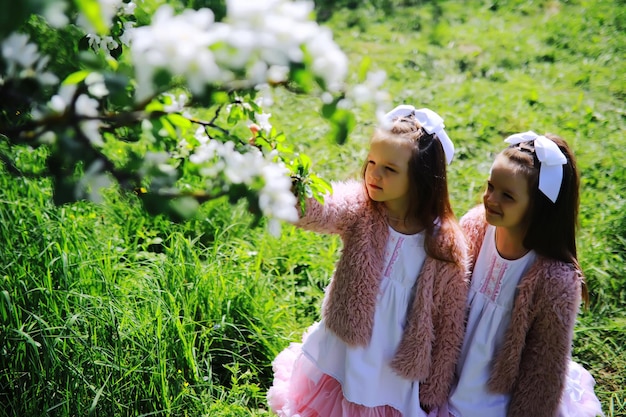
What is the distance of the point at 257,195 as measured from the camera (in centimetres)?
114

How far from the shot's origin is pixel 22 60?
0.97 m

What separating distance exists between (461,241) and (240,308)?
2.88ft

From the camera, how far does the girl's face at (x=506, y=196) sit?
198cm

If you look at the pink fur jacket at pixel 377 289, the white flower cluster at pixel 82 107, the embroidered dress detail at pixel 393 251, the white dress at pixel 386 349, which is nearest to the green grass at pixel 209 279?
the white flower cluster at pixel 82 107

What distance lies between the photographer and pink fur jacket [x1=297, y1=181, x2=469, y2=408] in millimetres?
2029

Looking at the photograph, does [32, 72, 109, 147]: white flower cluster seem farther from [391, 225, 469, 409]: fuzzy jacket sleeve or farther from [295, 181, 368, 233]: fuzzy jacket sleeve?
[391, 225, 469, 409]: fuzzy jacket sleeve

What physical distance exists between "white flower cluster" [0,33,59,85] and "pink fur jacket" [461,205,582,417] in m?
1.49

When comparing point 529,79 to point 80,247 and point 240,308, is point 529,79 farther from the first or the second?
point 80,247

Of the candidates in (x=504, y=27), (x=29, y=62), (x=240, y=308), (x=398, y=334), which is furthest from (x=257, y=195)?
(x=504, y=27)

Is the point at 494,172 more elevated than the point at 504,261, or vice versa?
the point at 494,172

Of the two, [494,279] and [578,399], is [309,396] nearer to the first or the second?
[494,279]

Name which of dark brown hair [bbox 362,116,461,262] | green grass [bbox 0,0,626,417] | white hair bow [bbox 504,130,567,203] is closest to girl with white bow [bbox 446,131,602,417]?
white hair bow [bbox 504,130,567,203]

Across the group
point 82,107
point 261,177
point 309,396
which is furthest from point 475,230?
point 82,107

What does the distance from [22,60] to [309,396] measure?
61.1 inches
